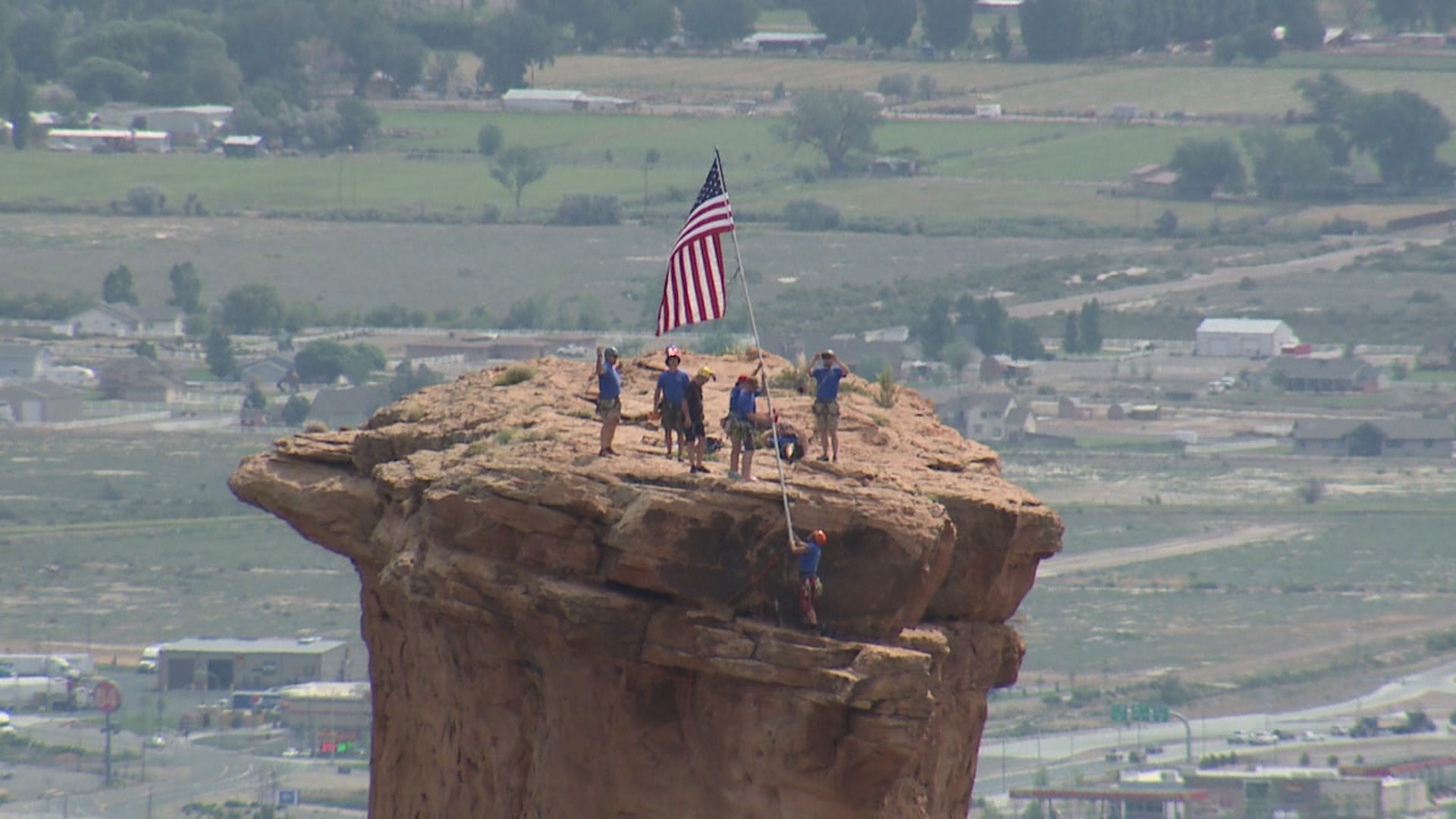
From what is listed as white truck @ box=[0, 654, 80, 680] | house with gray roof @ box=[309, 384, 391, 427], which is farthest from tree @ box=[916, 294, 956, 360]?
white truck @ box=[0, 654, 80, 680]

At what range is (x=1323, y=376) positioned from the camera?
6703 inches

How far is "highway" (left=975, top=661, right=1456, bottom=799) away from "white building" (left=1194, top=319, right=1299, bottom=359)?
7130cm

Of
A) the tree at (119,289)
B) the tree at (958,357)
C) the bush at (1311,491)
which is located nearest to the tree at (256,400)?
the tree at (119,289)

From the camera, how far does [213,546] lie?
125 meters

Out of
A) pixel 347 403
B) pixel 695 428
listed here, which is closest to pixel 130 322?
pixel 347 403

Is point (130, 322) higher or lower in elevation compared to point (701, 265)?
lower

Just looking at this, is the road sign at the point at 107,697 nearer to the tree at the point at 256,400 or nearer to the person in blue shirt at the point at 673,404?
the tree at the point at 256,400

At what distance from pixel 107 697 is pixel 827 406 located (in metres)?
71.1

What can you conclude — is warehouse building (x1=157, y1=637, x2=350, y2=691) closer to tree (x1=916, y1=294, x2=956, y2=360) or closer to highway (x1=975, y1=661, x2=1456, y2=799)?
highway (x1=975, y1=661, x2=1456, y2=799)

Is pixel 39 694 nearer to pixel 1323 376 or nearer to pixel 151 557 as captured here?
pixel 151 557

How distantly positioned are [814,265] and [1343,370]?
3774 cm

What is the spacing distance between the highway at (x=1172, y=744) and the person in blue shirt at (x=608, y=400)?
60.9m

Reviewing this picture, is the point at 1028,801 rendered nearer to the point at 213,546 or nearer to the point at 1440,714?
the point at 1440,714

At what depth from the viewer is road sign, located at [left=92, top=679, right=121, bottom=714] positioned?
96125mm
